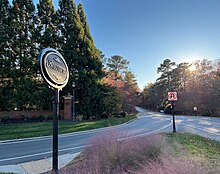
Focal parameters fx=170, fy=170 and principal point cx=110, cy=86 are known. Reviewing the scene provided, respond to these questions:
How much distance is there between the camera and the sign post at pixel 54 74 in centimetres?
349

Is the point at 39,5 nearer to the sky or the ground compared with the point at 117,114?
nearer to the sky

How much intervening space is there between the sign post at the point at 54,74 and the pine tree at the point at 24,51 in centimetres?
1691

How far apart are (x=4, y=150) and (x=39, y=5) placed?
19.6 meters

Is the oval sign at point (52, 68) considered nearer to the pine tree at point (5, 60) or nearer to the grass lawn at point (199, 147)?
the grass lawn at point (199, 147)

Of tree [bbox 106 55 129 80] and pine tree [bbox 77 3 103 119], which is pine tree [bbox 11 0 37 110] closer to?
pine tree [bbox 77 3 103 119]

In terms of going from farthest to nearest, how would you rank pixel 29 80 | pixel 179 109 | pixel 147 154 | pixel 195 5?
1. pixel 179 109
2. pixel 29 80
3. pixel 195 5
4. pixel 147 154

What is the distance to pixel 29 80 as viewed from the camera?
19547 mm

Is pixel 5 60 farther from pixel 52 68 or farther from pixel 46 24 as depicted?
pixel 52 68

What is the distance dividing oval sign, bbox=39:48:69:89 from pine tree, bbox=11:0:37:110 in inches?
664

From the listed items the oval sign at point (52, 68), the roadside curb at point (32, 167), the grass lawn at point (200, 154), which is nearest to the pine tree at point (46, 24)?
the roadside curb at point (32, 167)

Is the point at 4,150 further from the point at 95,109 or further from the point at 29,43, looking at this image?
the point at 29,43

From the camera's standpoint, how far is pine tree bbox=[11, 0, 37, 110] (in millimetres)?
19141

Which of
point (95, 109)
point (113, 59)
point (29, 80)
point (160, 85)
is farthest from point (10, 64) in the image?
point (160, 85)

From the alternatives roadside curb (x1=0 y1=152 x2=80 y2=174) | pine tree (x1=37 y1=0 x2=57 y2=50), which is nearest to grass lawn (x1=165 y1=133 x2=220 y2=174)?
roadside curb (x1=0 y1=152 x2=80 y2=174)
